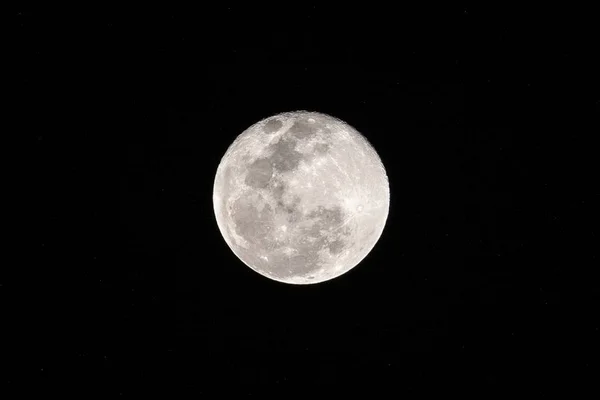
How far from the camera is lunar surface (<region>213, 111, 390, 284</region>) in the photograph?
4.53 meters

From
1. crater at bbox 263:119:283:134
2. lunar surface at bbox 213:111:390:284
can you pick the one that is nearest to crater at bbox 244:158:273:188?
lunar surface at bbox 213:111:390:284

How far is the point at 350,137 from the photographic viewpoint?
494 cm

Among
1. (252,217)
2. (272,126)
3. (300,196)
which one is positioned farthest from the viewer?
(272,126)

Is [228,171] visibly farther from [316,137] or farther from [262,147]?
[316,137]

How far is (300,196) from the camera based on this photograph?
14.8 ft

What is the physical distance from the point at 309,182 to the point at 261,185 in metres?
0.38

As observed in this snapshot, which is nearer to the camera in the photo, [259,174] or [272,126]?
[259,174]

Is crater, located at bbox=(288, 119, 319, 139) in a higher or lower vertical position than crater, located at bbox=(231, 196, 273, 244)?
higher

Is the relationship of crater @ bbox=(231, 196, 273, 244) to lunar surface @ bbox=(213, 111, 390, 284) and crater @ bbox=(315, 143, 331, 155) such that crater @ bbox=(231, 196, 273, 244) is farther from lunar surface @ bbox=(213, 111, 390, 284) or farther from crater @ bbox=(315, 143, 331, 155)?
crater @ bbox=(315, 143, 331, 155)

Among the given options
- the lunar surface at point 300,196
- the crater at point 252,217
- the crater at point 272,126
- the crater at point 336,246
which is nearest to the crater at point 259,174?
the lunar surface at point 300,196

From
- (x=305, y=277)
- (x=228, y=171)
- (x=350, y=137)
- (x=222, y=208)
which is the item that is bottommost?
(x=305, y=277)

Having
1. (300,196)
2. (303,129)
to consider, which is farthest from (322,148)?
(300,196)

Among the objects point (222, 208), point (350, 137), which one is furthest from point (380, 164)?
point (222, 208)

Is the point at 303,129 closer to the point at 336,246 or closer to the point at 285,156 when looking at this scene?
the point at 285,156
